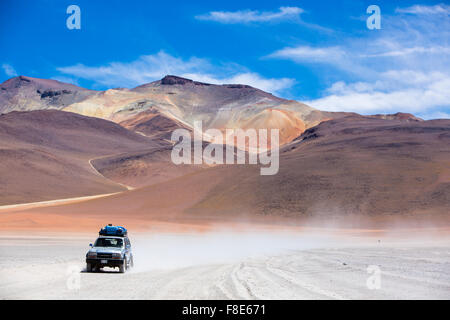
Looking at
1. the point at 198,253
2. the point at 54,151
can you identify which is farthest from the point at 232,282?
the point at 54,151

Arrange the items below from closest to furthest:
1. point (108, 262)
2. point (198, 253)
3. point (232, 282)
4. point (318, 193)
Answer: point (232, 282), point (108, 262), point (198, 253), point (318, 193)

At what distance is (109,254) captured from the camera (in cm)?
2106

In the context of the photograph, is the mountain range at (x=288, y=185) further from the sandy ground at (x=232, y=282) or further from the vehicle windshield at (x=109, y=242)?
the vehicle windshield at (x=109, y=242)

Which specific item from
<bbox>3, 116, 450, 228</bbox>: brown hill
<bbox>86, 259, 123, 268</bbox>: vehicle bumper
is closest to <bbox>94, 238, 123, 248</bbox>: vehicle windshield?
<bbox>86, 259, 123, 268</bbox>: vehicle bumper

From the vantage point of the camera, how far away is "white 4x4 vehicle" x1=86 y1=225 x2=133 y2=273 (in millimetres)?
20969

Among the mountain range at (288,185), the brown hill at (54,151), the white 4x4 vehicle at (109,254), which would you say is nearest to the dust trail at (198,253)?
the white 4x4 vehicle at (109,254)

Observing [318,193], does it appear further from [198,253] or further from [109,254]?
[109,254]

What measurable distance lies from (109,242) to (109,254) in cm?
110

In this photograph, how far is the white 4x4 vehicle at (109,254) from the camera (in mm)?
20969

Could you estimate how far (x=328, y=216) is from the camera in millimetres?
71688

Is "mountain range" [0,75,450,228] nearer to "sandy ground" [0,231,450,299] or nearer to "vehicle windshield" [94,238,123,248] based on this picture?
"sandy ground" [0,231,450,299]
